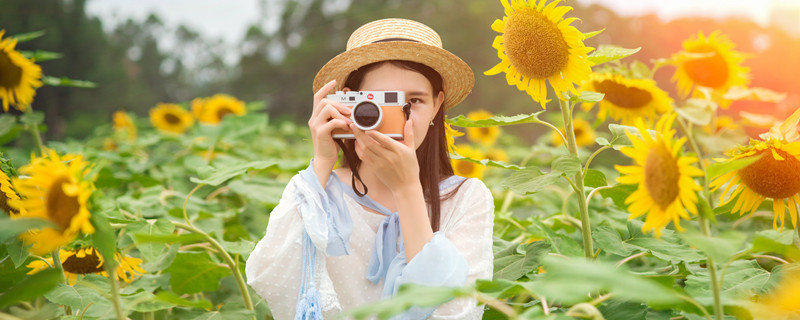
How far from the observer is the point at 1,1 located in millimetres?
10812

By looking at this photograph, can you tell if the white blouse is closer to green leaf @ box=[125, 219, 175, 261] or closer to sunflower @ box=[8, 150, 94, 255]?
green leaf @ box=[125, 219, 175, 261]

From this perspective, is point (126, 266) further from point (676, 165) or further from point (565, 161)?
point (676, 165)

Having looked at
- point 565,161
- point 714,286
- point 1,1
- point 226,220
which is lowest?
point 226,220

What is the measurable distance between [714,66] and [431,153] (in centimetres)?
141

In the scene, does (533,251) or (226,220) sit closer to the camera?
(533,251)

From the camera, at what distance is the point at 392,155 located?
128cm

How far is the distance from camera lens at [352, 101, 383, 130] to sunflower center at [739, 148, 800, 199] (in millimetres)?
779

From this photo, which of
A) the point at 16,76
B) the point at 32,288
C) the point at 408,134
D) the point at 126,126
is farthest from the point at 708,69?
the point at 126,126

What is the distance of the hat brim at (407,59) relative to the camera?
1413 millimetres

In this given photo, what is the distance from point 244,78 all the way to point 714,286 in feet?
66.1

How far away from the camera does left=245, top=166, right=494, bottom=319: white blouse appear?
1.23m

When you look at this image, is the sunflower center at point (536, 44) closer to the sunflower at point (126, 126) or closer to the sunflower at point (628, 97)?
the sunflower at point (628, 97)

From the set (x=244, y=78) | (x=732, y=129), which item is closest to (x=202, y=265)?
(x=732, y=129)

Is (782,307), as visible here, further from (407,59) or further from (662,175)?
(407,59)
